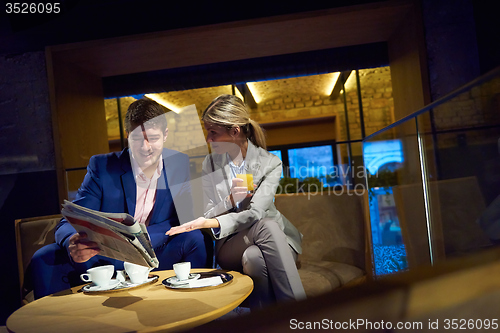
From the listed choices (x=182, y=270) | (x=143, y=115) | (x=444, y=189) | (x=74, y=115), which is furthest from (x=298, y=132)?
(x=182, y=270)

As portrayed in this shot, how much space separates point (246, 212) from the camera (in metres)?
1.63

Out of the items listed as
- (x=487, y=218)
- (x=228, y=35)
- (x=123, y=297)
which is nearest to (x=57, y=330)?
(x=123, y=297)

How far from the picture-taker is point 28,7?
3.30 meters

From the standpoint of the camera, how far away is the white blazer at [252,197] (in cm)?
161

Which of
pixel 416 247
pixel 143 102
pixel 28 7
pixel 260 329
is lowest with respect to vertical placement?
pixel 416 247

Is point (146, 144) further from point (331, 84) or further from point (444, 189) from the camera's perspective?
point (331, 84)

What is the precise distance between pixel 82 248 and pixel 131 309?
0.41 metres

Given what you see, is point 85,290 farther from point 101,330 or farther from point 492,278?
point 492,278

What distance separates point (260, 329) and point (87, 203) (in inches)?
69.5

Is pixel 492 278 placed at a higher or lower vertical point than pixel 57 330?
higher

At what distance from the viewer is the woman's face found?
Result: 1873 mm

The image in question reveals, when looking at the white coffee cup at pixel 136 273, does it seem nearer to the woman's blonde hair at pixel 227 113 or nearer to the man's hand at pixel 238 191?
the man's hand at pixel 238 191

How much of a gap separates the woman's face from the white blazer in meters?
0.04

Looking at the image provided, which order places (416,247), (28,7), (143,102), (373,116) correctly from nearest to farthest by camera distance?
(143,102) → (416,247) → (28,7) → (373,116)
